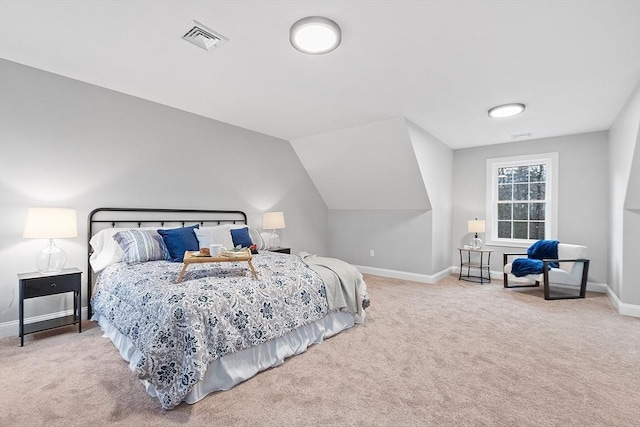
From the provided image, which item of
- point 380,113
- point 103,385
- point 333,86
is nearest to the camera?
point 103,385

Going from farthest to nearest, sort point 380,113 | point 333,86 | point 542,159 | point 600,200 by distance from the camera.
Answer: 1. point 542,159
2. point 600,200
3. point 380,113
4. point 333,86

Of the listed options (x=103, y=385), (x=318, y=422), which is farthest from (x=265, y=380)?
(x=103, y=385)

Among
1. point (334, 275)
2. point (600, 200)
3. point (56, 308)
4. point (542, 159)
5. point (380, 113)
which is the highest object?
point (380, 113)

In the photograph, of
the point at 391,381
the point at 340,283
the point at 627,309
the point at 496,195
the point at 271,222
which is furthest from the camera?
the point at 496,195

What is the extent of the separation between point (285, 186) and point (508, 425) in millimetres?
4420

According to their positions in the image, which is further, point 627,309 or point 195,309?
point 627,309

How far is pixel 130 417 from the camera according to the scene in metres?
1.71

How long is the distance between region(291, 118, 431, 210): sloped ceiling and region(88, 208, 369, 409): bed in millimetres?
2182

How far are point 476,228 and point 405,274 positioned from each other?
1471 millimetres

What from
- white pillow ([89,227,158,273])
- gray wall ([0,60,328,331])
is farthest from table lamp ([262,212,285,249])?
white pillow ([89,227,158,273])

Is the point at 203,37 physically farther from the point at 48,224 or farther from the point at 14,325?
the point at 14,325

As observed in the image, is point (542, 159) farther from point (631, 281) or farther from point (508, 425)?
point (508, 425)

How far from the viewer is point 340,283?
297 cm

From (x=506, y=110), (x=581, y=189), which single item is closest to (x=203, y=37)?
(x=506, y=110)
